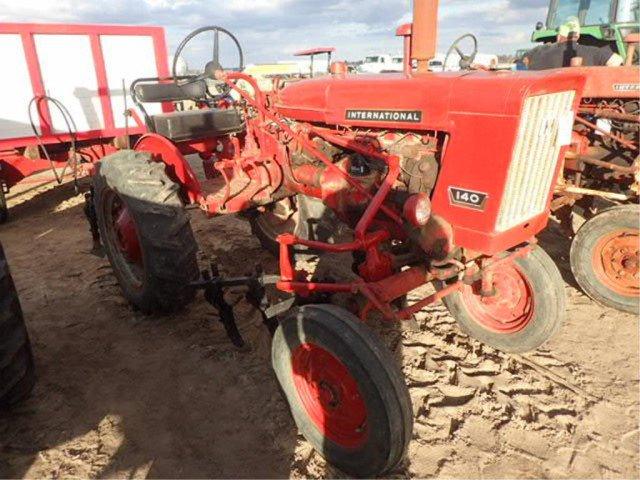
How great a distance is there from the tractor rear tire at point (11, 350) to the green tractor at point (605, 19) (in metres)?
6.34

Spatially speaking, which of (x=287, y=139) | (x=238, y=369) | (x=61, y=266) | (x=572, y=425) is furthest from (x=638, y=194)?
(x=61, y=266)

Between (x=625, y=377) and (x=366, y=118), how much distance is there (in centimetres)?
209

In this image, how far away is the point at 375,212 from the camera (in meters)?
2.19

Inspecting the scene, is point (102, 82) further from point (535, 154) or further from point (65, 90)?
point (535, 154)

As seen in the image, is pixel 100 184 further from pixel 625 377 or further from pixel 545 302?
pixel 625 377

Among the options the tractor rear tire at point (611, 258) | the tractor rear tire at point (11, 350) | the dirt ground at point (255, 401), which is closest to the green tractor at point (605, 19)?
the tractor rear tire at point (611, 258)

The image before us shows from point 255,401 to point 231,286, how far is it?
719mm

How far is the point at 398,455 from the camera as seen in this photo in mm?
1808

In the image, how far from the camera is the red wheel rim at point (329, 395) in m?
2.00

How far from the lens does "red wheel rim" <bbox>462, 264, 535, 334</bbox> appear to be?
9.19ft

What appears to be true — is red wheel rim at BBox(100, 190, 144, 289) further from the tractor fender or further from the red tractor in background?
the red tractor in background

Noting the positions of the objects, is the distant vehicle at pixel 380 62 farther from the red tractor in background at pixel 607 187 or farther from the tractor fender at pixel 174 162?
the tractor fender at pixel 174 162

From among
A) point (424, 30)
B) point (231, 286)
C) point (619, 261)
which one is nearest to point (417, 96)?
point (424, 30)

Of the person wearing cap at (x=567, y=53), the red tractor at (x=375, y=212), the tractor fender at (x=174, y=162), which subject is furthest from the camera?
the person wearing cap at (x=567, y=53)
